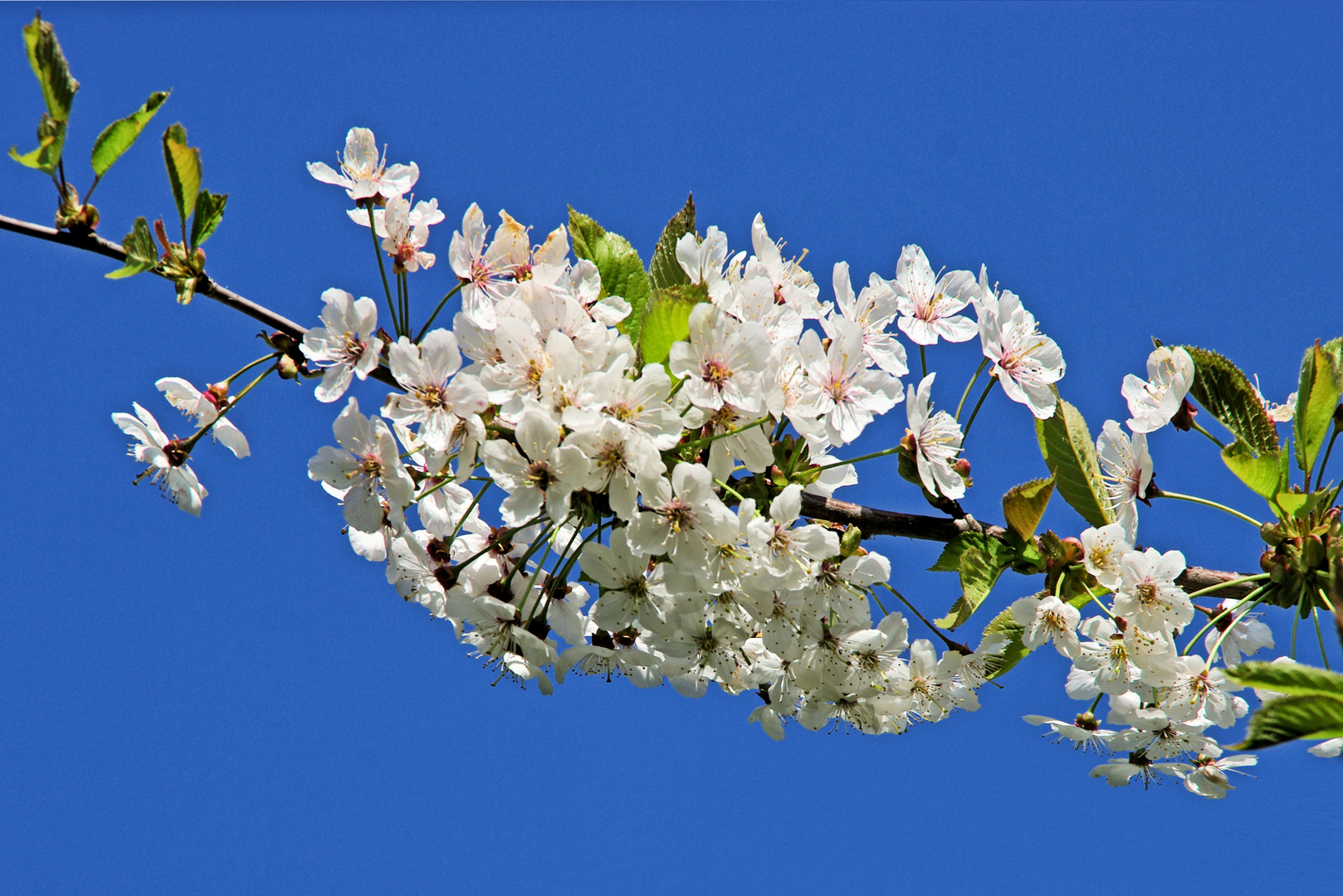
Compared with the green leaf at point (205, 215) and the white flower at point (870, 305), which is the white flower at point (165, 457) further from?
the white flower at point (870, 305)

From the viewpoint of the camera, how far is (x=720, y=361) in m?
2.01

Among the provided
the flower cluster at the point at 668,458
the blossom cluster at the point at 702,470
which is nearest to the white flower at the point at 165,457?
the blossom cluster at the point at 702,470

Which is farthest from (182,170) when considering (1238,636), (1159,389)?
(1238,636)

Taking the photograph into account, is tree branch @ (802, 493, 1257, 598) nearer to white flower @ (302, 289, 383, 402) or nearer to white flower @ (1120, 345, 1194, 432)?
white flower @ (1120, 345, 1194, 432)

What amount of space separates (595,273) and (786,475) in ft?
2.00

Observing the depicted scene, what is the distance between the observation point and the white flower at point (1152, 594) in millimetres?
2162

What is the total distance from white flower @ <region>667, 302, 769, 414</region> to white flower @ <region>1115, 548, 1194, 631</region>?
0.92 meters

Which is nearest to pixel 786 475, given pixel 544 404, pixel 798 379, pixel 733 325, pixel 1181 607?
pixel 798 379

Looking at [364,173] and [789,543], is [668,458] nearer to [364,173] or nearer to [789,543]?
[789,543]

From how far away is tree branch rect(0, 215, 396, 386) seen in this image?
1879mm

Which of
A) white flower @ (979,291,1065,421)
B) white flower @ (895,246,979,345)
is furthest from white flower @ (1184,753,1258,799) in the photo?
white flower @ (895,246,979,345)

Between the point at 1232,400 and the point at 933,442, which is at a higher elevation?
the point at 1232,400

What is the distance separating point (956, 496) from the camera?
7.41 feet

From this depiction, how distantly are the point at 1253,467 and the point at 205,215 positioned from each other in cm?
234
